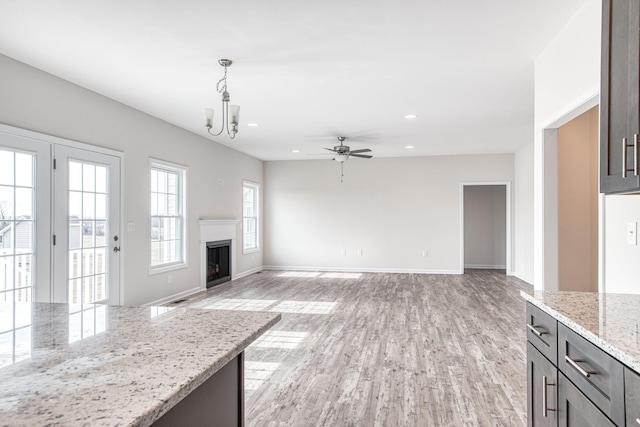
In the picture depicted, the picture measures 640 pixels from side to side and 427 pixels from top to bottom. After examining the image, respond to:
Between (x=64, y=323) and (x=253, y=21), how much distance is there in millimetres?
2226

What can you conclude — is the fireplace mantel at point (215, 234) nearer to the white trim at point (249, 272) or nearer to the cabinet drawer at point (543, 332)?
the white trim at point (249, 272)

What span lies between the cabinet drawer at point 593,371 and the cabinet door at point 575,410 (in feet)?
0.08

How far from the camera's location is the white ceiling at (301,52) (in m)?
2.56

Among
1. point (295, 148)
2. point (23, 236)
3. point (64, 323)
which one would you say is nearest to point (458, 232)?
point (295, 148)

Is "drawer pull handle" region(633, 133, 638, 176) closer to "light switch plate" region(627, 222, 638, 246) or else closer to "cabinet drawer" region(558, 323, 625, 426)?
"cabinet drawer" region(558, 323, 625, 426)

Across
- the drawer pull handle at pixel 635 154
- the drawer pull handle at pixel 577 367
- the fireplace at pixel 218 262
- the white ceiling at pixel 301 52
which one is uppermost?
the white ceiling at pixel 301 52

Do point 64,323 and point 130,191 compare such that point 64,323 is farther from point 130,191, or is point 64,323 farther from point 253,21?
point 130,191

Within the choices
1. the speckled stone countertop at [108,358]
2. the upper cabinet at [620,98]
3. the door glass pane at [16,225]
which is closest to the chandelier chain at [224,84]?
the door glass pane at [16,225]

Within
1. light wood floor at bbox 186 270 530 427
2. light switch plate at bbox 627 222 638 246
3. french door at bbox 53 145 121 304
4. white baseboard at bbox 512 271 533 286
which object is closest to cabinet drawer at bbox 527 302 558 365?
light switch plate at bbox 627 222 638 246

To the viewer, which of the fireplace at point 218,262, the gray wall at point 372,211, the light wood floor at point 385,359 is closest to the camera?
the light wood floor at point 385,359

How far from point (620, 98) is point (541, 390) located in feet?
4.14

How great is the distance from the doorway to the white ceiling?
437cm

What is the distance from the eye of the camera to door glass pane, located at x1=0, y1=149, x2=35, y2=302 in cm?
335

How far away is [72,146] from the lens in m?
4.02
